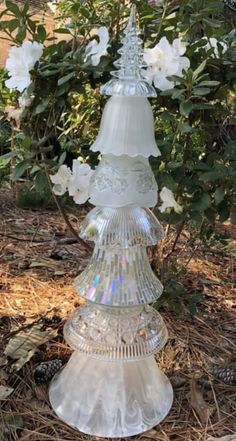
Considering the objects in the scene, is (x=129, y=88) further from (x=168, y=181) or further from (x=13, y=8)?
(x=13, y=8)

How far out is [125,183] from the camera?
46.4 inches

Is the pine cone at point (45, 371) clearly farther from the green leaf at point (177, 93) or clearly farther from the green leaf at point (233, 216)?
the green leaf at point (177, 93)

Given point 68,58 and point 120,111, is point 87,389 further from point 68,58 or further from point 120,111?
point 68,58

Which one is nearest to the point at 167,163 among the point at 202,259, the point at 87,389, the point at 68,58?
the point at 68,58

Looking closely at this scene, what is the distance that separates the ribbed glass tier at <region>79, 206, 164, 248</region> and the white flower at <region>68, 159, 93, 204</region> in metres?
0.08

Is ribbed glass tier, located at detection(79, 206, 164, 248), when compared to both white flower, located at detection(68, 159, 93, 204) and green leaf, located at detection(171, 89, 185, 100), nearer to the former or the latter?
white flower, located at detection(68, 159, 93, 204)

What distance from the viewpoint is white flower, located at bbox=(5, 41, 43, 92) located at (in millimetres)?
1244

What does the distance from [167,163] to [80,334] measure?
490 millimetres

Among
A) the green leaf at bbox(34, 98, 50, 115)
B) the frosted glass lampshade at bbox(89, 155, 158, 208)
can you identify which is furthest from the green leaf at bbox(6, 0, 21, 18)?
the frosted glass lampshade at bbox(89, 155, 158, 208)

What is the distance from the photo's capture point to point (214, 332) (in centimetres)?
178

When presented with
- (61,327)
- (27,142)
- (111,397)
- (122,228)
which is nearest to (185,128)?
(122,228)

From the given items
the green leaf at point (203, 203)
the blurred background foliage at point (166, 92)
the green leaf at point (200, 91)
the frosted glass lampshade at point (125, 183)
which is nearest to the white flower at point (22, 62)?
the blurred background foliage at point (166, 92)

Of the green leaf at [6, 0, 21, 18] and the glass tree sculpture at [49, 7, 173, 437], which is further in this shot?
the green leaf at [6, 0, 21, 18]

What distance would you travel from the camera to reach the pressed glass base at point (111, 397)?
130 cm
